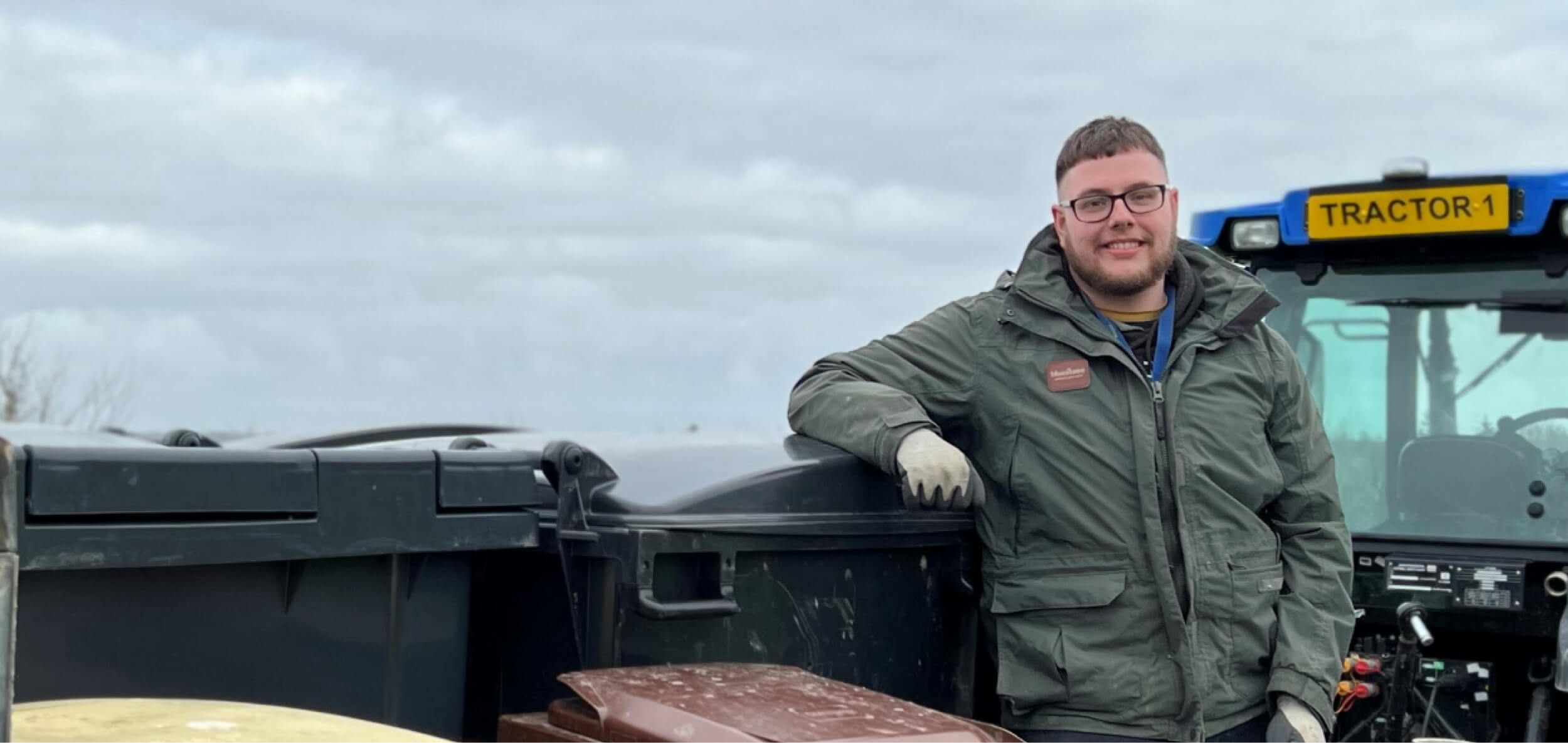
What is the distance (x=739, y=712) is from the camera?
2236 millimetres

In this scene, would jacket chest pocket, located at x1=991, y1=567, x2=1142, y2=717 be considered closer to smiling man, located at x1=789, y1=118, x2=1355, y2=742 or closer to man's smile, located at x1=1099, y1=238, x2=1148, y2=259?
smiling man, located at x1=789, y1=118, x2=1355, y2=742

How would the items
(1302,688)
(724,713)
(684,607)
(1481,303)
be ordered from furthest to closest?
(1481,303), (1302,688), (684,607), (724,713)

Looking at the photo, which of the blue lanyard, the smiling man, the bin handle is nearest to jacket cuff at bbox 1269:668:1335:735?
the smiling man

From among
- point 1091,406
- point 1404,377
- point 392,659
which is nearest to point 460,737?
point 392,659

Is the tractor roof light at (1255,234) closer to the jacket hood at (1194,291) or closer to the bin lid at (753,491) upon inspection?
the jacket hood at (1194,291)

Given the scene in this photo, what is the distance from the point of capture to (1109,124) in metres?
3.21

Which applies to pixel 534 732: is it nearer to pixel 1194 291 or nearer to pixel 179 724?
pixel 179 724

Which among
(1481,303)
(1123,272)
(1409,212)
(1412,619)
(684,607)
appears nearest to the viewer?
(684,607)

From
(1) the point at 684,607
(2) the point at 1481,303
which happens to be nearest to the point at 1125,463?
(1) the point at 684,607

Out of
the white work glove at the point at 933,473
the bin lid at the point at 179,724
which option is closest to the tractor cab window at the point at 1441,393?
the white work glove at the point at 933,473

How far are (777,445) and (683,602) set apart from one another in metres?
0.51

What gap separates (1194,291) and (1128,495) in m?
0.49

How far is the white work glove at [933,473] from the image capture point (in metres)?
2.79

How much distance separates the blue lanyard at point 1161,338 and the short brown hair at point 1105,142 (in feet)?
1.00
